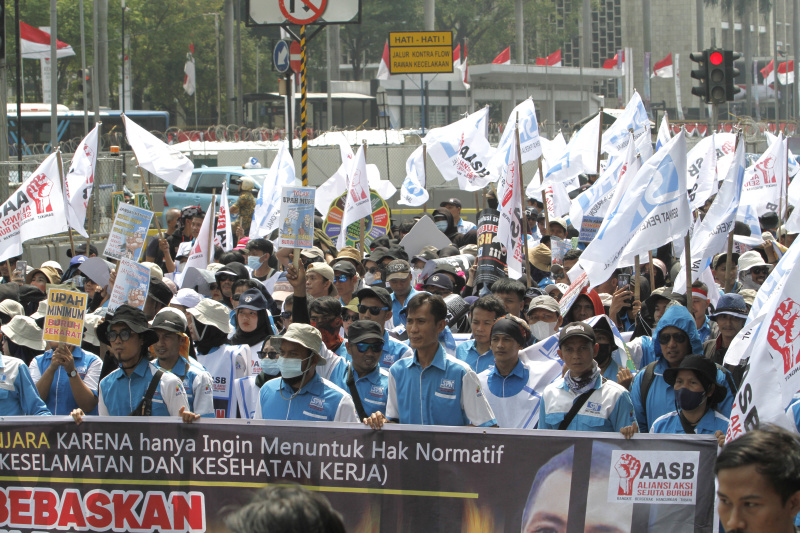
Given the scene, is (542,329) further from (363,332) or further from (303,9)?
(303,9)

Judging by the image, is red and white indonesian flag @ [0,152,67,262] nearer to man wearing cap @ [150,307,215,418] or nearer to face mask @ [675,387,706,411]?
man wearing cap @ [150,307,215,418]

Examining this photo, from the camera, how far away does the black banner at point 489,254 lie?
29.2 feet

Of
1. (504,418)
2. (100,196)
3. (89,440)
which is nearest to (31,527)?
(89,440)

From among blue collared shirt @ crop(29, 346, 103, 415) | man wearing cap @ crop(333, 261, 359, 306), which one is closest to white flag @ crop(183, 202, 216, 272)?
man wearing cap @ crop(333, 261, 359, 306)

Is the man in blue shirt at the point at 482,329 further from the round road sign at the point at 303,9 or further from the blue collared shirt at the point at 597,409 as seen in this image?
the round road sign at the point at 303,9

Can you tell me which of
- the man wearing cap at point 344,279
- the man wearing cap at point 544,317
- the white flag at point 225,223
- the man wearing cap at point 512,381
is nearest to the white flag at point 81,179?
the white flag at point 225,223

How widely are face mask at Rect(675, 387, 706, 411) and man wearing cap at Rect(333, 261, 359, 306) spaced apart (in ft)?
11.2

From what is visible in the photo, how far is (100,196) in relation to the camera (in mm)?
17516

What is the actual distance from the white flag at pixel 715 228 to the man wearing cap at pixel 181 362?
4.21 m

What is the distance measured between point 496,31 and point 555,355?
72587 millimetres

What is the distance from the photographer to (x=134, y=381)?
203 inches

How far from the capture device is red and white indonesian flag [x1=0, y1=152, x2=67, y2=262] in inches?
→ 354

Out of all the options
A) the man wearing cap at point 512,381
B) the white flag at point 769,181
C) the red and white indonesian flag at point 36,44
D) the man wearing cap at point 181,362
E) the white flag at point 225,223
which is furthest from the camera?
the red and white indonesian flag at point 36,44

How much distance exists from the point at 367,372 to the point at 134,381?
1.24 m
